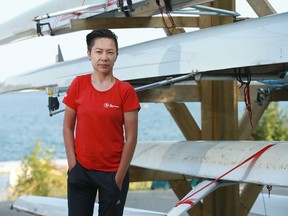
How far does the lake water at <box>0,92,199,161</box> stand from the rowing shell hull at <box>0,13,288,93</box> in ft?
125

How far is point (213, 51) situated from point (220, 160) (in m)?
0.68

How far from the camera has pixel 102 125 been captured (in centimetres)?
349

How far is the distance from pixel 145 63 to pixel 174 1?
0.43m

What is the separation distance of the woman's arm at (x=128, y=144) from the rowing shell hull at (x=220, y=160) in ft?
3.07

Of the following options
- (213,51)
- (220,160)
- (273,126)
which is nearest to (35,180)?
(273,126)

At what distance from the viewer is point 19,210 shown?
23.3ft

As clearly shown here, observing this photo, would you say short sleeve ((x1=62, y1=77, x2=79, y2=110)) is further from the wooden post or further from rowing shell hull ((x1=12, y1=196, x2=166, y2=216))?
rowing shell hull ((x1=12, y1=196, x2=166, y2=216))

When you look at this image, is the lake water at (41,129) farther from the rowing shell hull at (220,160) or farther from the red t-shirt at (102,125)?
the red t-shirt at (102,125)

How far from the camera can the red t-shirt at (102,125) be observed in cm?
349

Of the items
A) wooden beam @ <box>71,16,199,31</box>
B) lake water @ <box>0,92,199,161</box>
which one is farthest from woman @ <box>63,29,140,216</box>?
lake water @ <box>0,92,199,161</box>

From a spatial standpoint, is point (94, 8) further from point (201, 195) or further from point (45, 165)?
point (45, 165)

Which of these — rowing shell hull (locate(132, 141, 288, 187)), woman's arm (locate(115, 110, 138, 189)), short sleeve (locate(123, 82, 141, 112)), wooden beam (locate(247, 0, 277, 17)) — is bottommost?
rowing shell hull (locate(132, 141, 288, 187))

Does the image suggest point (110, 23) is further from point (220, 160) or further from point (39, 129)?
point (39, 129)

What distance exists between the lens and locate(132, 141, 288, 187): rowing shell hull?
165 inches
